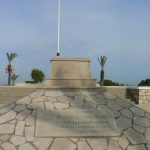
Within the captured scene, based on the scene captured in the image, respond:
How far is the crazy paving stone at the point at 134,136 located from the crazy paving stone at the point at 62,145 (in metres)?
1.31

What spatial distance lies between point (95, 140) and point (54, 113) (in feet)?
4.28

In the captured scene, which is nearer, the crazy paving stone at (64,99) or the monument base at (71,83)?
the crazy paving stone at (64,99)

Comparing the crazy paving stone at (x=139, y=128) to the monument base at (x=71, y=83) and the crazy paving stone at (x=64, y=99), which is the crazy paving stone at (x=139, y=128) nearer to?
the crazy paving stone at (x=64, y=99)

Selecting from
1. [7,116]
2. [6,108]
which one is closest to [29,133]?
[7,116]

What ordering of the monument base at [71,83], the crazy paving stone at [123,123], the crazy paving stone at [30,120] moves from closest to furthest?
1. the crazy paving stone at [30,120]
2. the crazy paving stone at [123,123]
3. the monument base at [71,83]

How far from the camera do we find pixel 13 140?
8039 millimetres

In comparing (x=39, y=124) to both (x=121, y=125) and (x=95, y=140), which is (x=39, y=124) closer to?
(x=95, y=140)

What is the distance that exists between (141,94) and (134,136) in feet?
39.0

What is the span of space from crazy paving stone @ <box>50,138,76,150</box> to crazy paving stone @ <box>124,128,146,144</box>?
4.30ft

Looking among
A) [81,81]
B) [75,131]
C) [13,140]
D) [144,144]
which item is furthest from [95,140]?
[81,81]

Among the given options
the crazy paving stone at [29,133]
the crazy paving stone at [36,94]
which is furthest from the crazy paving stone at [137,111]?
the crazy paving stone at [29,133]

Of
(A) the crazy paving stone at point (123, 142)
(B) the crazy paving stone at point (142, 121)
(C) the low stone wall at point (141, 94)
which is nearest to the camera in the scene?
(A) the crazy paving stone at point (123, 142)

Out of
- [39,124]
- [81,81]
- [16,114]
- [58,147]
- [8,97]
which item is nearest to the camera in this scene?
[58,147]

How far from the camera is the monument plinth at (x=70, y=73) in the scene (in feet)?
36.0
